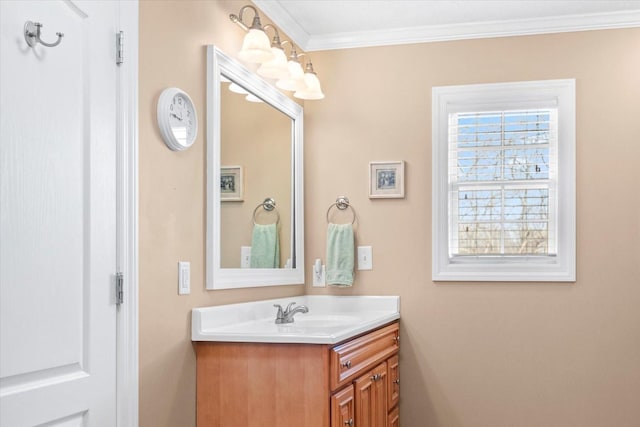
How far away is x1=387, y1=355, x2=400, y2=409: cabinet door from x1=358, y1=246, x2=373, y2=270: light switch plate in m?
0.54

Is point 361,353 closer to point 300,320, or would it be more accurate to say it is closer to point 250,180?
point 300,320

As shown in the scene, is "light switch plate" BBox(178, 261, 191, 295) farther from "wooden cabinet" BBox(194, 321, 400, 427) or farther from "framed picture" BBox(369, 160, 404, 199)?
"framed picture" BBox(369, 160, 404, 199)

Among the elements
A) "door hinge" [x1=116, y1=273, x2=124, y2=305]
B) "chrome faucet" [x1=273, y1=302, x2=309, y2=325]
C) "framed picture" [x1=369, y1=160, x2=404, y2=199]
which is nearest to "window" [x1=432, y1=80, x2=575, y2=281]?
"framed picture" [x1=369, y1=160, x2=404, y2=199]

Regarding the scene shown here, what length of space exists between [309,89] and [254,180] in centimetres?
62

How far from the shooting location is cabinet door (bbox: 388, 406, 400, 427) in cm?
370

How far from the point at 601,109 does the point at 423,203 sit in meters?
1.06

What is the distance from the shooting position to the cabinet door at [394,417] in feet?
12.1

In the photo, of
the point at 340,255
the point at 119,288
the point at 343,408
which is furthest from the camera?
the point at 340,255

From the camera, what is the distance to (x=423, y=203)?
4062mm

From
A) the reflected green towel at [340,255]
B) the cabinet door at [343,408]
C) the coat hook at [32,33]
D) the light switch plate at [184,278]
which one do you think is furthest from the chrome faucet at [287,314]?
the coat hook at [32,33]

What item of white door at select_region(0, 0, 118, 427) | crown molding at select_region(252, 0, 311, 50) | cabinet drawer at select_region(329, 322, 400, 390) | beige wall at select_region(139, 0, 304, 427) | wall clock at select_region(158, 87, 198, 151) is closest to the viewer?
white door at select_region(0, 0, 118, 427)

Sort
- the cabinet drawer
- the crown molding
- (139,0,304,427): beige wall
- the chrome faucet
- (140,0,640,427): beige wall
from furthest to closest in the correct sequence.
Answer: (140,0,640,427): beige wall → the crown molding → the chrome faucet → the cabinet drawer → (139,0,304,427): beige wall

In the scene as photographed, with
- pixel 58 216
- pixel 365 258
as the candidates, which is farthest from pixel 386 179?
pixel 58 216

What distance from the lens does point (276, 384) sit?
266 cm
